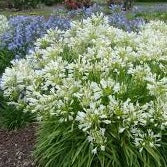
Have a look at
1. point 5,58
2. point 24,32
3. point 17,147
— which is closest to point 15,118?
point 17,147

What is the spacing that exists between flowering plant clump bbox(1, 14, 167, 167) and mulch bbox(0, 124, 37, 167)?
42 cm

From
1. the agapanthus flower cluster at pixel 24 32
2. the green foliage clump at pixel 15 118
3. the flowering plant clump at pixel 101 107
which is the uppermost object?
the flowering plant clump at pixel 101 107

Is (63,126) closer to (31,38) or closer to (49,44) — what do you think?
(49,44)

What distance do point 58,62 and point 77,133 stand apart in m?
0.86

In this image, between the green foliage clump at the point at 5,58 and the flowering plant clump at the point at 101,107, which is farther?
the green foliage clump at the point at 5,58

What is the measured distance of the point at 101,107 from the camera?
191 inches

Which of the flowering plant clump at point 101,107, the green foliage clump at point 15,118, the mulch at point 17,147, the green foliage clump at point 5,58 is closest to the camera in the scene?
the flowering plant clump at point 101,107

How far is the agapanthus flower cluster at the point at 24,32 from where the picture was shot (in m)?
8.34

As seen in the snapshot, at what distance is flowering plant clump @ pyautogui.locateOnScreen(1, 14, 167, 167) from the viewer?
4.89m

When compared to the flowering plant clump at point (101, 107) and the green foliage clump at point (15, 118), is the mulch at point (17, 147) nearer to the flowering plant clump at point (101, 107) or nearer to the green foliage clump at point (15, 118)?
the green foliage clump at point (15, 118)

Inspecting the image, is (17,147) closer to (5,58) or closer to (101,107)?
Result: (101,107)

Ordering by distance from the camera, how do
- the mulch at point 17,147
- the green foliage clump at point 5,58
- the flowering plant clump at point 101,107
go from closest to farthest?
the flowering plant clump at point 101,107 → the mulch at point 17,147 → the green foliage clump at point 5,58

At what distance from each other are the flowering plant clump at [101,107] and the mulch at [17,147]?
42 cm

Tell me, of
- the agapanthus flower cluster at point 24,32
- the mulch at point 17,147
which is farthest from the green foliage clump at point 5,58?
the mulch at point 17,147
